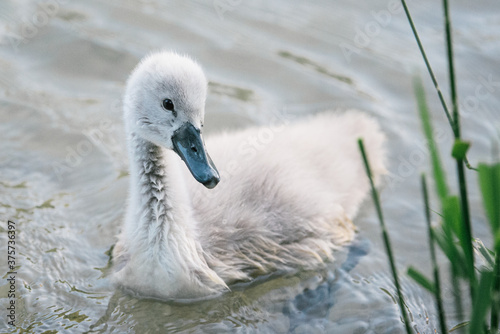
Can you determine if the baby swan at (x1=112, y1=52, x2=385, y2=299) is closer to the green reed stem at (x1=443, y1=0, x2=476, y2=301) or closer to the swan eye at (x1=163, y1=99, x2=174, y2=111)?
the swan eye at (x1=163, y1=99, x2=174, y2=111)

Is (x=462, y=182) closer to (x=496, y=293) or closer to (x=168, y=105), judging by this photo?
(x=496, y=293)

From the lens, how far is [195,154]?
2908 mm

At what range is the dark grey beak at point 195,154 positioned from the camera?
9.42ft

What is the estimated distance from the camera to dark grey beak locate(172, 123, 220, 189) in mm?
2871

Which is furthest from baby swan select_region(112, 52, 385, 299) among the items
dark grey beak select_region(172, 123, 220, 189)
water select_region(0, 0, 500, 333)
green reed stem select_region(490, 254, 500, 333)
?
green reed stem select_region(490, 254, 500, 333)

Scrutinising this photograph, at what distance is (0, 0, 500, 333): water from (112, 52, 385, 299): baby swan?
0.15m

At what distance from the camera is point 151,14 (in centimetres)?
560

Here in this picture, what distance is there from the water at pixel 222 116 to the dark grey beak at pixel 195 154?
70cm

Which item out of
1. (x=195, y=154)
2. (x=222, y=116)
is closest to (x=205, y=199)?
(x=195, y=154)

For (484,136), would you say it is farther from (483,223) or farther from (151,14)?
(151,14)

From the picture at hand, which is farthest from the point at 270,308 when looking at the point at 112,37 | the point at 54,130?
the point at 112,37

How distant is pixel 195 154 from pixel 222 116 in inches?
72.8

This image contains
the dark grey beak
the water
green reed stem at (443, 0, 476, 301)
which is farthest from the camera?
the water

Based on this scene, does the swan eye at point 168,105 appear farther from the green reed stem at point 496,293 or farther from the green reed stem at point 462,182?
the green reed stem at point 496,293
